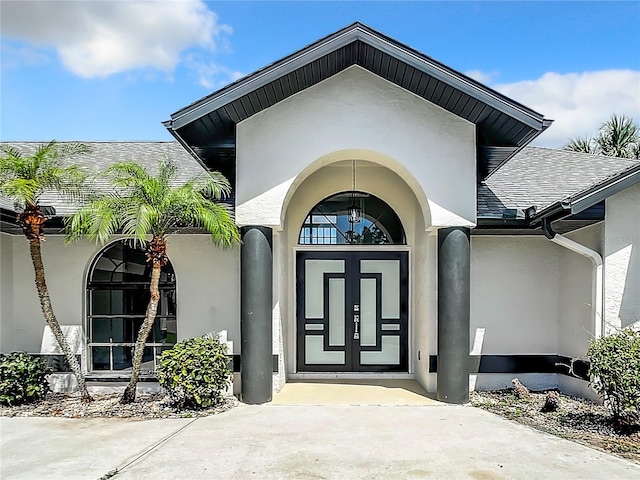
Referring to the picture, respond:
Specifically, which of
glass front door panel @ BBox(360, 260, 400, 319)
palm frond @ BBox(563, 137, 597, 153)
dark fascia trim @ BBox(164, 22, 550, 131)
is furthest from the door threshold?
palm frond @ BBox(563, 137, 597, 153)

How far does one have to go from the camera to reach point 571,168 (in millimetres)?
12703

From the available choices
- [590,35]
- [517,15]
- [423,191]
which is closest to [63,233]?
[423,191]

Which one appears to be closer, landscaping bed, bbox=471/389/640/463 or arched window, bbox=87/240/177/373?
landscaping bed, bbox=471/389/640/463

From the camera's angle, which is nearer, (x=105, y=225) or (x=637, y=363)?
(x=637, y=363)

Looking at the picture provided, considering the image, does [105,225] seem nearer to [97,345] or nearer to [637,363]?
[97,345]

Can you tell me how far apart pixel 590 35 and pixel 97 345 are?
45.8 ft

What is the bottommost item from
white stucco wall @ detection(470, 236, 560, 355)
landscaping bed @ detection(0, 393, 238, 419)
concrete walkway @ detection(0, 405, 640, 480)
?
landscaping bed @ detection(0, 393, 238, 419)

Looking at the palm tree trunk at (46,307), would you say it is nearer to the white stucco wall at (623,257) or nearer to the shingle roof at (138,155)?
the shingle roof at (138,155)

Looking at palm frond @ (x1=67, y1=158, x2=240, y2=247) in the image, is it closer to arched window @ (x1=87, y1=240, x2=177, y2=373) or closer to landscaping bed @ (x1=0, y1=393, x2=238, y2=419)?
arched window @ (x1=87, y1=240, x2=177, y2=373)

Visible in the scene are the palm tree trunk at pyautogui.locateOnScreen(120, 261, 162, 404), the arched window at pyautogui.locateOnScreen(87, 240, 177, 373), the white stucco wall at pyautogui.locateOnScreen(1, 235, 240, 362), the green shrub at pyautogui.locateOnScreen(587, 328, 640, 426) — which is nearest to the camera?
the green shrub at pyautogui.locateOnScreen(587, 328, 640, 426)

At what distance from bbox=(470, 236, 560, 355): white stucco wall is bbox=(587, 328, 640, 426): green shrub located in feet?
9.30

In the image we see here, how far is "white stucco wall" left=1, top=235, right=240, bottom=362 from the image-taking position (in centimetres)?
1047

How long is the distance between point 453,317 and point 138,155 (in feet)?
29.8

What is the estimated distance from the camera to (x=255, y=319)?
916cm
